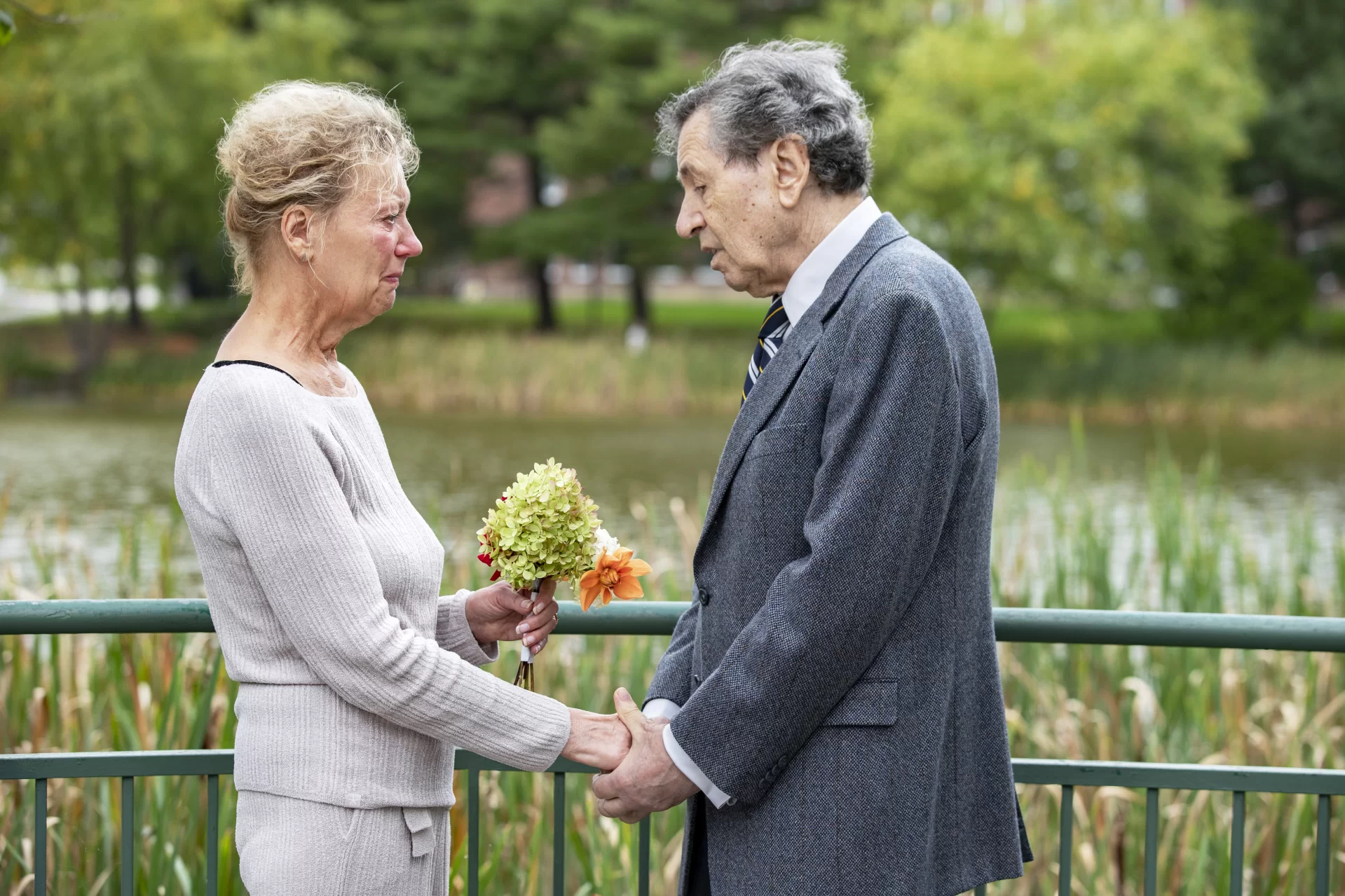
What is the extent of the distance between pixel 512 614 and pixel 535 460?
12098mm

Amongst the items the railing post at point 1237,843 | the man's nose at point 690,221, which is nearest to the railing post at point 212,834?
the man's nose at point 690,221

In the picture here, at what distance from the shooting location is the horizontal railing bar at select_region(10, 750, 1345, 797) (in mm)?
2154

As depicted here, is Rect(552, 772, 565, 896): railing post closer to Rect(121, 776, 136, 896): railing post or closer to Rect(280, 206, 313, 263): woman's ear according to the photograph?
Rect(121, 776, 136, 896): railing post

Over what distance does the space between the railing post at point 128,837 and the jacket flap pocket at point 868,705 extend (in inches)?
44.5

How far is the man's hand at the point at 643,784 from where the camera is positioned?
1.83 metres

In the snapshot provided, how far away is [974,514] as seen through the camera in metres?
1.82

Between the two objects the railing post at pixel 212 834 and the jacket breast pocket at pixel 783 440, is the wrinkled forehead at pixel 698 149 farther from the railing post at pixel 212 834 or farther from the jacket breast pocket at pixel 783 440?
the railing post at pixel 212 834

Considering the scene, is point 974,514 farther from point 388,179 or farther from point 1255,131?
point 1255,131

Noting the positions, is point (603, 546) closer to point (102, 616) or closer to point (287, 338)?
point (287, 338)

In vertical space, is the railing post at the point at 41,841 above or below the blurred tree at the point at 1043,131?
below

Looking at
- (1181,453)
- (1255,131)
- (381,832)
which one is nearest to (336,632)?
(381,832)

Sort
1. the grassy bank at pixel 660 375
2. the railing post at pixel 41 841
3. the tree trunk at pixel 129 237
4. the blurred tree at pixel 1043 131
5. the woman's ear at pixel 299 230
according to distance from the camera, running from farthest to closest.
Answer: the tree trunk at pixel 129 237
the blurred tree at pixel 1043 131
the grassy bank at pixel 660 375
the railing post at pixel 41 841
the woman's ear at pixel 299 230

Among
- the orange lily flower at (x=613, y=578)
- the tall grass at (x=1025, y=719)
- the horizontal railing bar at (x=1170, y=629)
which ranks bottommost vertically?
the tall grass at (x=1025, y=719)

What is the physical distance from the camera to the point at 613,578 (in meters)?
1.99
